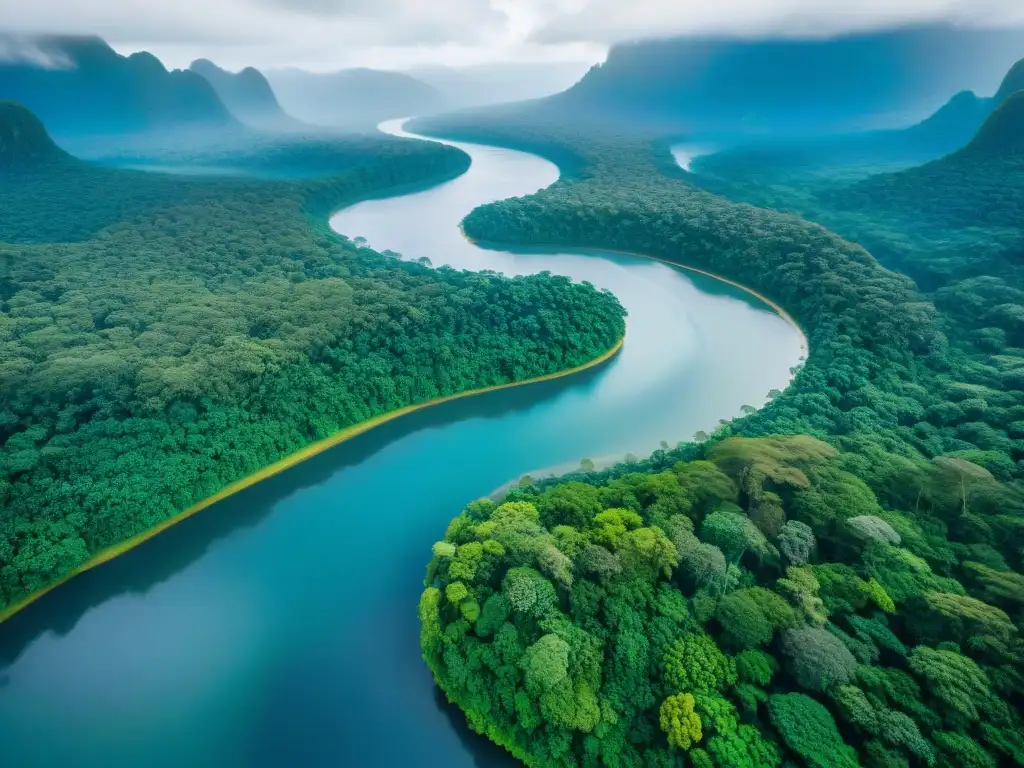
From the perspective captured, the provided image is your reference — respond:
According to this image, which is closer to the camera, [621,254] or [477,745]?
[477,745]

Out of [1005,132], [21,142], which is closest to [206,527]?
[21,142]

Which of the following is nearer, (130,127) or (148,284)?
(148,284)

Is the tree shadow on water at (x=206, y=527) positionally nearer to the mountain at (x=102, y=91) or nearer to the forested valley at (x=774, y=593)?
the forested valley at (x=774, y=593)

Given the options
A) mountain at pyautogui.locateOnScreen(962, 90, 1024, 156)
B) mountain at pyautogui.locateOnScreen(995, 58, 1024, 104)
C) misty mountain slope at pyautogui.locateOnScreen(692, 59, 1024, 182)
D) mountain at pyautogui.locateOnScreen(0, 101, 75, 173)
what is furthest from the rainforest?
mountain at pyautogui.locateOnScreen(995, 58, 1024, 104)

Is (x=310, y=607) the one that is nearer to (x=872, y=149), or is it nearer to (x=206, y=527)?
(x=206, y=527)

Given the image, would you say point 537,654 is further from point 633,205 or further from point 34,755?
point 633,205

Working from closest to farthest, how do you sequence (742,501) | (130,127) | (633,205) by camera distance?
(742,501) < (633,205) < (130,127)

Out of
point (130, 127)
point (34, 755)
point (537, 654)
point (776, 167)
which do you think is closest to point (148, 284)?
point (34, 755)
